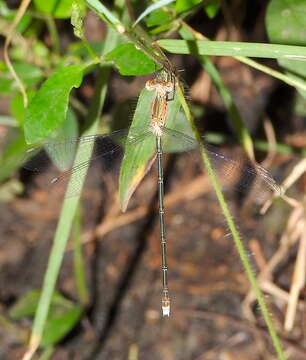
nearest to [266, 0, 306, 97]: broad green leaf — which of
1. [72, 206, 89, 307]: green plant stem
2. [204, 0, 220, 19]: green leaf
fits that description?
[204, 0, 220, 19]: green leaf

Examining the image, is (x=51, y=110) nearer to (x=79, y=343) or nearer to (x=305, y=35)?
(x=305, y=35)

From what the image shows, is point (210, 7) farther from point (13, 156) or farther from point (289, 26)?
point (13, 156)

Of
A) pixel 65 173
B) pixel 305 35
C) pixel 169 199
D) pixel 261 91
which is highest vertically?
pixel 261 91

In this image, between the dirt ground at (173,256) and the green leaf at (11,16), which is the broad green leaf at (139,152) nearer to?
the green leaf at (11,16)

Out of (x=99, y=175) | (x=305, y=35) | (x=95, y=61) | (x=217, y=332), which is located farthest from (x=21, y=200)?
(x=305, y=35)

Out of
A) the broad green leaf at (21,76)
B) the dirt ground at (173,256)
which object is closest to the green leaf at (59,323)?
the dirt ground at (173,256)

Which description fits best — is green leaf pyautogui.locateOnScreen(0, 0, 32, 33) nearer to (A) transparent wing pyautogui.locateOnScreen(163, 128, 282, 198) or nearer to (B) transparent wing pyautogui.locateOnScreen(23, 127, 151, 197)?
(B) transparent wing pyautogui.locateOnScreen(23, 127, 151, 197)
